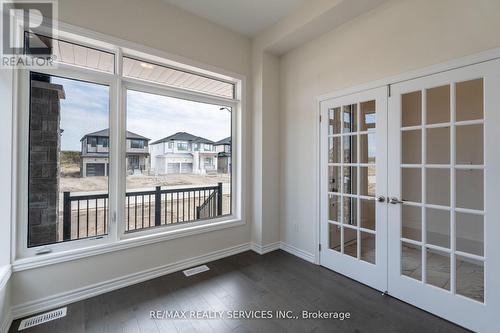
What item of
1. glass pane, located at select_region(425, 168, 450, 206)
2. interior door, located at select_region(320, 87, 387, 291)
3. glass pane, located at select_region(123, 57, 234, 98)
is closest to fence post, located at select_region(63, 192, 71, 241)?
glass pane, located at select_region(123, 57, 234, 98)

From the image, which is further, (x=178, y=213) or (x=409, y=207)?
(x=178, y=213)

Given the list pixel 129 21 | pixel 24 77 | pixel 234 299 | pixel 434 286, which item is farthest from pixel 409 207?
pixel 24 77

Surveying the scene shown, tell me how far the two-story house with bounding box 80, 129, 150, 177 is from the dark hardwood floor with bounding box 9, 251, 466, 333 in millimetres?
1307

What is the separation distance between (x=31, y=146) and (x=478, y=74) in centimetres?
397

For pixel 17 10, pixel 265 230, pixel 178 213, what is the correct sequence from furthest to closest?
pixel 265 230, pixel 178 213, pixel 17 10

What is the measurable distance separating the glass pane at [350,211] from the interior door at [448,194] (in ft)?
1.34

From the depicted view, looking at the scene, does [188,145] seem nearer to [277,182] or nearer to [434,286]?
[277,182]

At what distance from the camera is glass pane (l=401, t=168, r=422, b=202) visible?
224 centimetres

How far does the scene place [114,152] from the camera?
99.1 inches

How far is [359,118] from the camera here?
2648mm

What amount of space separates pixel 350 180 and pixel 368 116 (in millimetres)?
773

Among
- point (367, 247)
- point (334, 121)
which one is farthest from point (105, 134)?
point (367, 247)

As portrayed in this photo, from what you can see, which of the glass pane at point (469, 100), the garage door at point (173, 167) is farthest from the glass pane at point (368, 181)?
the garage door at point (173, 167)

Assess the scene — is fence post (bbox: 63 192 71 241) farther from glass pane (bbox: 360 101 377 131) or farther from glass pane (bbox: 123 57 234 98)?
glass pane (bbox: 360 101 377 131)
